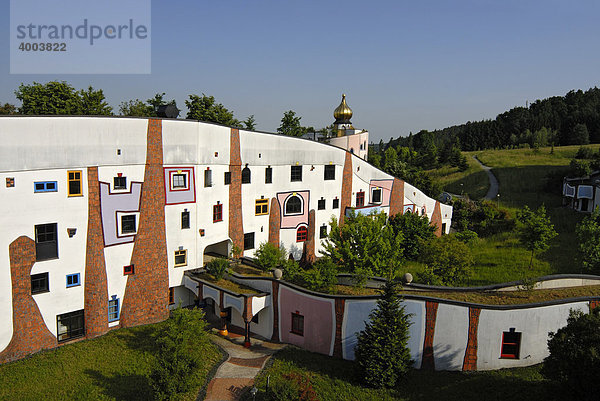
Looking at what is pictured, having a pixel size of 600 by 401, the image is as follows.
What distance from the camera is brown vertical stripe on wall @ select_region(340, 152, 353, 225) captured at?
35562 millimetres

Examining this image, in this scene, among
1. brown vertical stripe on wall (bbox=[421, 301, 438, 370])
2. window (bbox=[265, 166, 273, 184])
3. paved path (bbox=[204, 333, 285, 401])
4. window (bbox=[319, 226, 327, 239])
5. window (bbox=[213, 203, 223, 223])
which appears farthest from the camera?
window (bbox=[319, 226, 327, 239])

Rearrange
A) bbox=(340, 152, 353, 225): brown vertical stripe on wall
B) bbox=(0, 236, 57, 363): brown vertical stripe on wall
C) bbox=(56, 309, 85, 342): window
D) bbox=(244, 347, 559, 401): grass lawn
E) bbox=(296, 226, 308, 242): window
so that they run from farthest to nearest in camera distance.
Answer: bbox=(340, 152, 353, 225): brown vertical stripe on wall
bbox=(296, 226, 308, 242): window
bbox=(56, 309, 85, 342): window
bbox=(0, 236, 57, 363): brown vertical stripe on wall
bbox=(244, 347, 559, 401): grass lawn

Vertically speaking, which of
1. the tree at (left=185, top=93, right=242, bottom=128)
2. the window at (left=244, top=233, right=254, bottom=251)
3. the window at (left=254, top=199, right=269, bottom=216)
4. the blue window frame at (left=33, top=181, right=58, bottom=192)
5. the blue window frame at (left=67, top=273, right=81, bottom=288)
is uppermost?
the tree at (left=185, top=93, right=242, bottom=128)

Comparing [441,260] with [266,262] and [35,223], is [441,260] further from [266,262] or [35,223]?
[35,223]

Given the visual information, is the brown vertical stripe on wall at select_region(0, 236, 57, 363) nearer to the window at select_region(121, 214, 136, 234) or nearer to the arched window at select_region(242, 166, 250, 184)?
the window at select_region(121, 214, 136, 234)

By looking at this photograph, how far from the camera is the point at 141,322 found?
24250 millimetres

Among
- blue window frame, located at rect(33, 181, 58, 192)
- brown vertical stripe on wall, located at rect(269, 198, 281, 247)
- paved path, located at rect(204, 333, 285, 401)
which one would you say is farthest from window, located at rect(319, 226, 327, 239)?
blue window frame, located at rect(33, 181, 58, 192)

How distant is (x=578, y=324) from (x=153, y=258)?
21.5 m

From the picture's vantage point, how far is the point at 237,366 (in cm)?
2008

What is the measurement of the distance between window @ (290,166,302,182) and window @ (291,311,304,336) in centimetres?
1306

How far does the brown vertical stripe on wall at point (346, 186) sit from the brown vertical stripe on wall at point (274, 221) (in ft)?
22.4

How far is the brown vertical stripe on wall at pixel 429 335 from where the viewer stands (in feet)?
61.0

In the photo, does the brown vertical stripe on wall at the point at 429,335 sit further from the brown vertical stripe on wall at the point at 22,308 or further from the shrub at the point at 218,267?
the brown vertical stripe on wall at the point at 22,308

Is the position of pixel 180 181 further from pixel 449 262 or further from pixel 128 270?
pixel 449 262
